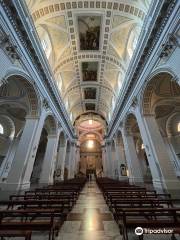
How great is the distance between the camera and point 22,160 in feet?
32.7

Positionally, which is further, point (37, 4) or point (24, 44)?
point (37, 4)

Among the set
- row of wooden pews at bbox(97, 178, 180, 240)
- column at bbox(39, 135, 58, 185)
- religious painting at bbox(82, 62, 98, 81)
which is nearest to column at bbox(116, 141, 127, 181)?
column at bbox(39, 135, 58, 185)

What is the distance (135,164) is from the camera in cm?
1509

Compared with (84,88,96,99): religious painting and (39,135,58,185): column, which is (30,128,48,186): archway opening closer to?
(39,135,58,185): column

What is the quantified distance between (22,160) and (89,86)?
48.5 ft

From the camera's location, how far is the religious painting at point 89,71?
699 inches

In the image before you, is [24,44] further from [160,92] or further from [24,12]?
[160,92]

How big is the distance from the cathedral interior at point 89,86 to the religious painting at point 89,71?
0.21 metres

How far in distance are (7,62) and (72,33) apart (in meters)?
7.93

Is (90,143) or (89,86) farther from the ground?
(90,143)

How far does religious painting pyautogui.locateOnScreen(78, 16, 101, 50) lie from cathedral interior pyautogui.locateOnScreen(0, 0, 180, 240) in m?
0.09

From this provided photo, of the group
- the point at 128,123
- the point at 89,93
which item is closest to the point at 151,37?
the point at 128,123

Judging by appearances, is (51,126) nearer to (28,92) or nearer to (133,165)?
(28,92)

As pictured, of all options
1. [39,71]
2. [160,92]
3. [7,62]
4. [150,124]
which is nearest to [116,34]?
[160,92]
